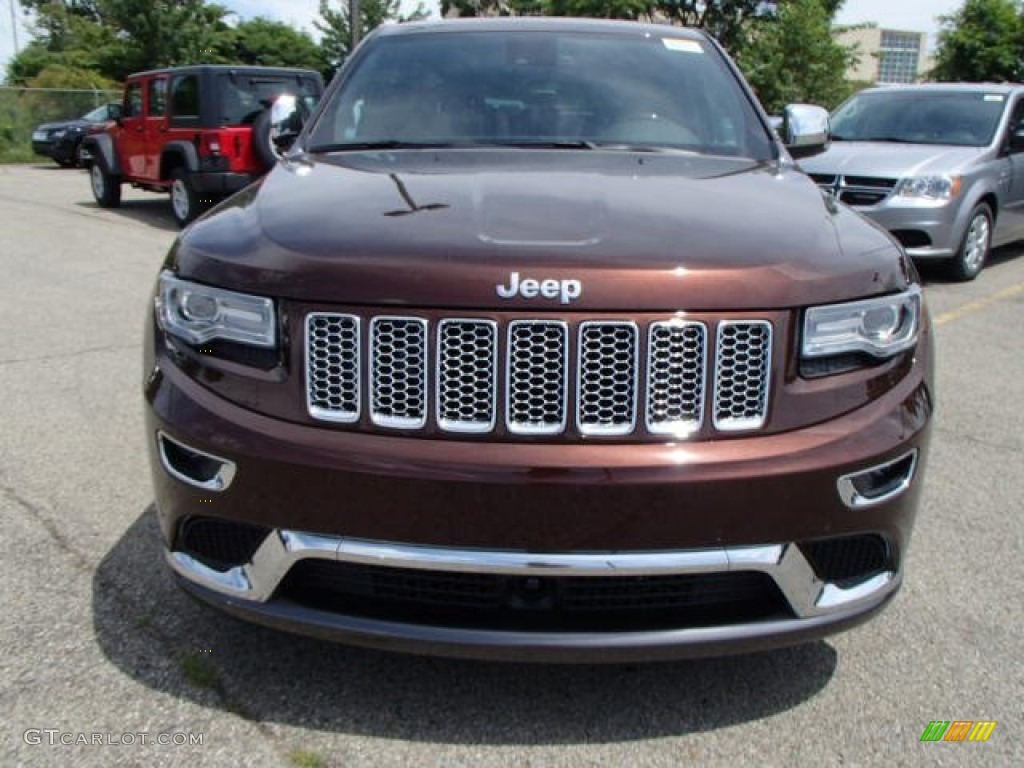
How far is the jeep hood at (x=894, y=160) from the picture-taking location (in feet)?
27.2

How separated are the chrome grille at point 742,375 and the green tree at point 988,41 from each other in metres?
43.8


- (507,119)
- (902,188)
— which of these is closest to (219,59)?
(902,188)

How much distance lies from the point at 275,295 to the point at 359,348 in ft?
0.77

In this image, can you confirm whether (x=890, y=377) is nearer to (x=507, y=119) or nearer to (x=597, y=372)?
(x=597, y=372)

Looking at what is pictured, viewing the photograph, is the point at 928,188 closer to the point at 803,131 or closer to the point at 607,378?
the point at 803,131

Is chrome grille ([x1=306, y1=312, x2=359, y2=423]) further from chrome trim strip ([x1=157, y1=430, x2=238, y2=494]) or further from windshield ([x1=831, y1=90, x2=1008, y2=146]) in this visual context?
windshield ([x1=831, y1=90, x2=1008, y2=146])

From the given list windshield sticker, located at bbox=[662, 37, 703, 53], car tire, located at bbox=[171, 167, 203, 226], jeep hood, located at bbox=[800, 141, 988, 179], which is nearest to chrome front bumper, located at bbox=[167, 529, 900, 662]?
windshield sticker, located at bbox=[662, 37, 703, 53]

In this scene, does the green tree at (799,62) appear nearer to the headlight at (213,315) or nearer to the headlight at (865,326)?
the headlight at (865,326)

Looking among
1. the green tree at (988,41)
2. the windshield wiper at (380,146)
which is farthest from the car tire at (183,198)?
the green tree at (988,41)

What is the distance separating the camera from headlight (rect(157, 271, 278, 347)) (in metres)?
2.12

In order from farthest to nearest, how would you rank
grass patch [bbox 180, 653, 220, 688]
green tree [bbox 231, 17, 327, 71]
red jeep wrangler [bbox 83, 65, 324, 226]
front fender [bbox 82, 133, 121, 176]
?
green tree [bbox 231, 17, 327, 71]
front fender [bbox 82, 133, 121, 176]
red jeep wrangler [bbox 83, 65, 324, 226]
grass patch [bbox 180, 653, 220, 688]

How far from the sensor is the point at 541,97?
11.2 feet

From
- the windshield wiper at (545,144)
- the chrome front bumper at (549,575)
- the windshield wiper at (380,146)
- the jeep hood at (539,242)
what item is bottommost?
the chrome front bumper at (549,575)

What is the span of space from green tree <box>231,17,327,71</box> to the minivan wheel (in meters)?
40.0
